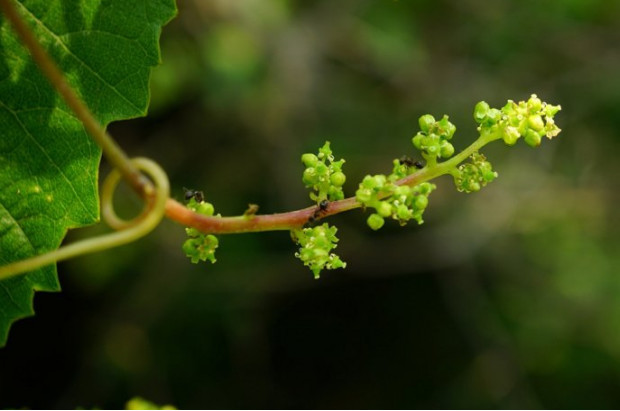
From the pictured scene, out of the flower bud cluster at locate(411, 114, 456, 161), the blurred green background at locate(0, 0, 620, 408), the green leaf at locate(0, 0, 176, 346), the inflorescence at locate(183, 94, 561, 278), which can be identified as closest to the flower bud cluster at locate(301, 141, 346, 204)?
the inflorescence at locate(183, 94, 561, 278)

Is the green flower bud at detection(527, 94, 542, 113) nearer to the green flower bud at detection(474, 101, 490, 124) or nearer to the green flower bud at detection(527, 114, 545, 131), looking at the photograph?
the green flower bud at detection(527, 114, 545, 131)

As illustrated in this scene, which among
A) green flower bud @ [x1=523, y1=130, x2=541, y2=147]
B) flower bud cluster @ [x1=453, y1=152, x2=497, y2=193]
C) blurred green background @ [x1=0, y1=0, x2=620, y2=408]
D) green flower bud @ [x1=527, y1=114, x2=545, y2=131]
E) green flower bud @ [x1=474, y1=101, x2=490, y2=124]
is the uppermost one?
blurred green background @ [x1=0, y1=0, x2=620, y2=408]

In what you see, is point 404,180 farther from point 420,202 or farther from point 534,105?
point 534,105

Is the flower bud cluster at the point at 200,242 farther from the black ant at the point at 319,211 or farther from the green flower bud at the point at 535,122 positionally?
the green flower bud at the point at 535,122

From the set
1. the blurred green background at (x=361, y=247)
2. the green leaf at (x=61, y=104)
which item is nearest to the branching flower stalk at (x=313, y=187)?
the green leaf at (x=61, y=104)

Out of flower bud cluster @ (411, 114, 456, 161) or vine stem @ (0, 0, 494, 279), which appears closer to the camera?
vine stem @ (0, 0, 494, 279)

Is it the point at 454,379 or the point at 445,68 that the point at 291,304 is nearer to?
the point at 454,379

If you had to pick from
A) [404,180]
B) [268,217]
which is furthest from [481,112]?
[268,217]

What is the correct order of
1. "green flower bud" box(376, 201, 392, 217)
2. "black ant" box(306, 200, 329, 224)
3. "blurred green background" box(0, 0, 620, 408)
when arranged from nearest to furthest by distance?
"green flower bud" box(376, 201, 392, 217), "black ant" box(306, 200, 329, 224), "blurred green background" box(0, 0, 620, 408)
